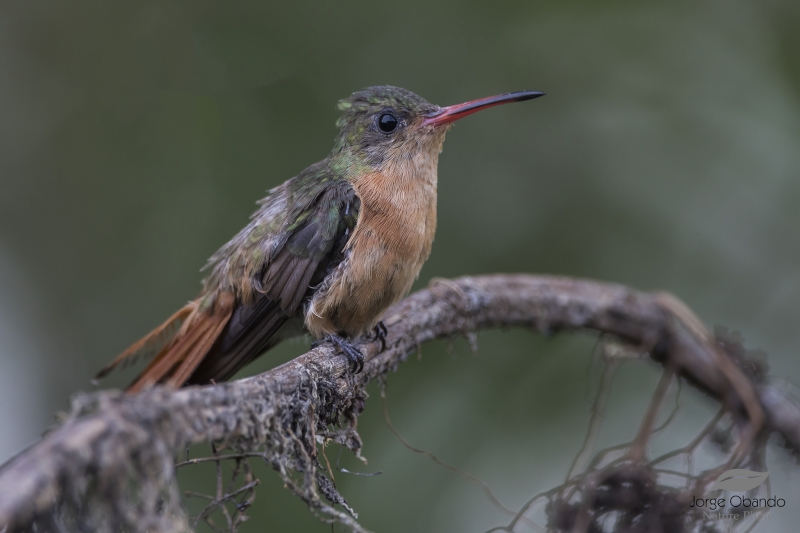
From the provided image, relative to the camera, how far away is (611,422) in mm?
4684

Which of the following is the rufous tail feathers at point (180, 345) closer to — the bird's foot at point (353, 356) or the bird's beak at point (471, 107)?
the bird's foot at point (353, 356)

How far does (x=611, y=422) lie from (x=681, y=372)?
118 cm

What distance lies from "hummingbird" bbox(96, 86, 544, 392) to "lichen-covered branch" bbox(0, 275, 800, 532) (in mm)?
297

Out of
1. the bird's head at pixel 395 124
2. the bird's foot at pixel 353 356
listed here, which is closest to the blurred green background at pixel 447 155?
the bird's head at pixel 395 124

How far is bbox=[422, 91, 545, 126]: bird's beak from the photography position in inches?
151

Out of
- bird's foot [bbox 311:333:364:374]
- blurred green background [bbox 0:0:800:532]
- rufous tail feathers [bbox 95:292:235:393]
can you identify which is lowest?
rufous tail feathers [bbox 95:292:235:393]

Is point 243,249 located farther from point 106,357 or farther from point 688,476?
point 106,357

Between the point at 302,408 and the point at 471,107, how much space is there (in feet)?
7.59

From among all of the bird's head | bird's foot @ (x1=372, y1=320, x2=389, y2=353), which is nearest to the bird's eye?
the bird's head

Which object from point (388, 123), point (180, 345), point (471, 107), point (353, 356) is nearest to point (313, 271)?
point (353, 356)

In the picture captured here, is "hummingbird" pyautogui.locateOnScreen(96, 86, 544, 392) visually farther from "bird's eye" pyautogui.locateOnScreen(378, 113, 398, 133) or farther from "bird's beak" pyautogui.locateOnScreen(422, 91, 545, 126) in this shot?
"bird's eye" pyautogui.locateOnScreen(378, 113, 398, 133)

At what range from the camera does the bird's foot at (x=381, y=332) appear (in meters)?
3.43

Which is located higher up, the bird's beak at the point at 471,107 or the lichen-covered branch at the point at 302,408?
the bird's beak at the point at 471,107

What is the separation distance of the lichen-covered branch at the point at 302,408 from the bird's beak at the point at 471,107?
963 millimetres
